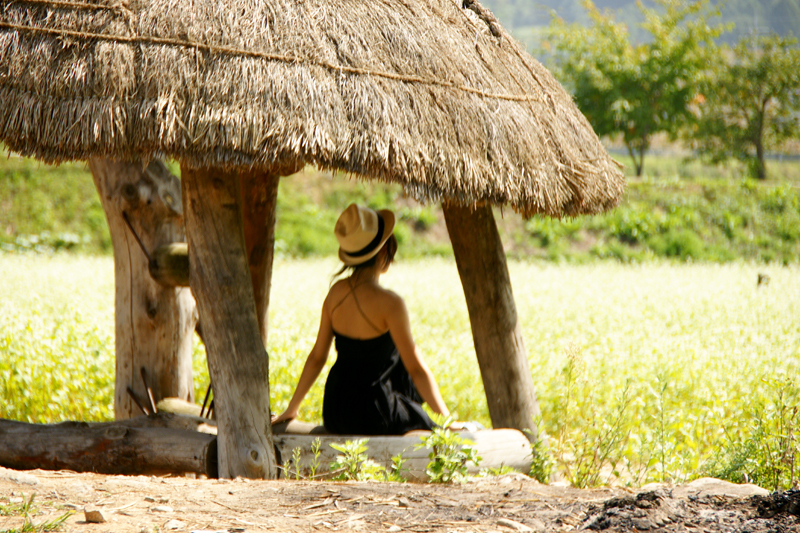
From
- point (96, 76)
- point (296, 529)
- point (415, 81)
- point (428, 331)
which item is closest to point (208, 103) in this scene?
point (96, 76)

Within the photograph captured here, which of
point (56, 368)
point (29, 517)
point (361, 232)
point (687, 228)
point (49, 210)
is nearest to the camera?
point (29, 517)

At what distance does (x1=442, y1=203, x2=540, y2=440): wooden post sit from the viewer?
414 cm

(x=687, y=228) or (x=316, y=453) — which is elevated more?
(x=687, y=228)

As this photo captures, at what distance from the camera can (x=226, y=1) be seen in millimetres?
3242

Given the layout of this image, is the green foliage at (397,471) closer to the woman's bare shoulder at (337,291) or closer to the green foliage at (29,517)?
the woman's bare shoulder at (337,291)

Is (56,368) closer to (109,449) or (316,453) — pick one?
(109,449)

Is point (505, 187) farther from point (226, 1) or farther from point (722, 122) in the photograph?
point (722, 122)

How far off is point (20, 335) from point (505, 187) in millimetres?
4461

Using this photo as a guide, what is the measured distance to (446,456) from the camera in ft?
10.1

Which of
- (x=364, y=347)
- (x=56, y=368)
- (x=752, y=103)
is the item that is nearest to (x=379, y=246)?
(x=364, y=347)

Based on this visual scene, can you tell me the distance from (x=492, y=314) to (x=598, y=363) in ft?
7.21

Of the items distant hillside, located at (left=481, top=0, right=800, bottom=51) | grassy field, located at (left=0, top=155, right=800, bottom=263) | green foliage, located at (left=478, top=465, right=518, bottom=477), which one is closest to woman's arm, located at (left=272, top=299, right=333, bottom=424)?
green foliage, located at (left=478, top=465, right=518, bottom=477)

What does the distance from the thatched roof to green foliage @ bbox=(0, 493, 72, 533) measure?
1.53 m

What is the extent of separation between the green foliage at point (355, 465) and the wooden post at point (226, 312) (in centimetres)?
43
